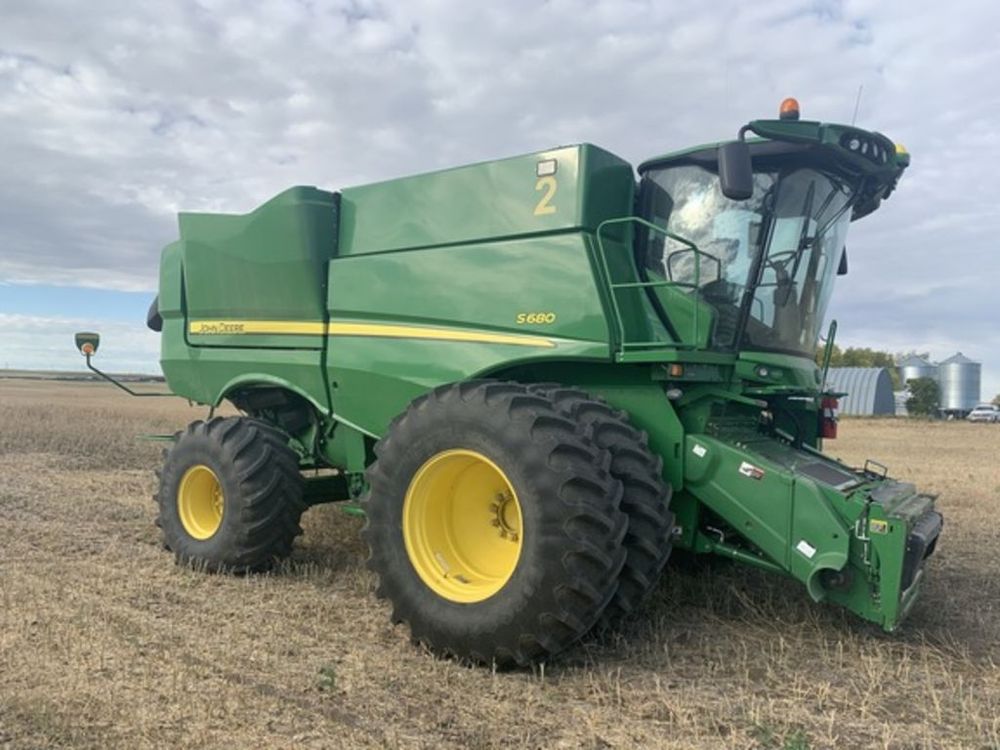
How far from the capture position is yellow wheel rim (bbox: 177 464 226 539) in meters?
6.49

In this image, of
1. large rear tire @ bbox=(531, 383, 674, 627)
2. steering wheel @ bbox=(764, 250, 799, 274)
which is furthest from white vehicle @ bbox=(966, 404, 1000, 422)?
large rear tire @ bbox=(531, 383, 674, 627)

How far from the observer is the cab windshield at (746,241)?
5.02 m

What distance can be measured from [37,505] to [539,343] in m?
6.03

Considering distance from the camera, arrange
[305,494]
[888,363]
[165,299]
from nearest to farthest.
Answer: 1. [305,494]
2. [165,299]
3. [888,363]

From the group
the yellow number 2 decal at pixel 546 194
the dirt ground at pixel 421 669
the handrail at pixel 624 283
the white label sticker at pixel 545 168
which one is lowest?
the dirt ground at pixel 421 669

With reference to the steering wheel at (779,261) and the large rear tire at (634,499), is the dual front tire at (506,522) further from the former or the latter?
the steering wheel at (779,261)

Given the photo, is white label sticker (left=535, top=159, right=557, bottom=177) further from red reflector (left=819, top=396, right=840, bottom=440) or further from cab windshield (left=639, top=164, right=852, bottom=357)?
red reflector (left=819, top=396, right=840, bottom=440)

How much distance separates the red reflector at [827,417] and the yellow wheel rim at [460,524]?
9.29 ft

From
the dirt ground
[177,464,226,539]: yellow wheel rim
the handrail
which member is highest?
the handrail

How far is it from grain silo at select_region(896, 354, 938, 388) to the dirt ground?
76186 millimetres

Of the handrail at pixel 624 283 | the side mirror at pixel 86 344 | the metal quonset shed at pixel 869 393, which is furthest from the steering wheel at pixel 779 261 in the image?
the metal quonset shed at pixel 869 393

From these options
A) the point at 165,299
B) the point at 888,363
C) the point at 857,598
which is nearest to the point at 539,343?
the point at 857,598

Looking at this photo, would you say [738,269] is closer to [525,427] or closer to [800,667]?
[525,427]

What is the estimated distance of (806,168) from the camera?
499 cm
